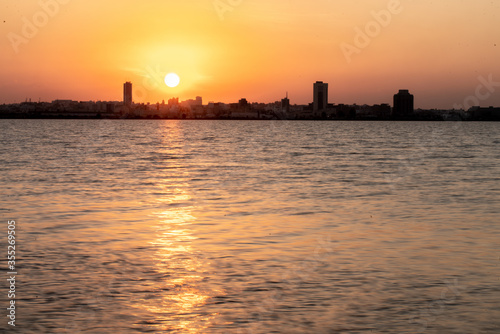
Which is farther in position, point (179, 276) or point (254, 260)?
point (254, 260)

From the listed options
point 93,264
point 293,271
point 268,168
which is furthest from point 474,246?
point 268,168

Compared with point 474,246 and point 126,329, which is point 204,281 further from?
point 474,246

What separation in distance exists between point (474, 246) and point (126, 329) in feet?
34.8

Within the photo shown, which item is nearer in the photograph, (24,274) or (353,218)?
(24,274)

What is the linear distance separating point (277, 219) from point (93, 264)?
8593 millimetres

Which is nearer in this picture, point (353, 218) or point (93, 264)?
point (93, 264)

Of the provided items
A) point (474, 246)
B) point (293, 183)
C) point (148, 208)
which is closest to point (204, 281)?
point (474, 246)

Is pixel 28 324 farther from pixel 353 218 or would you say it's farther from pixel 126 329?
pixel 353 218

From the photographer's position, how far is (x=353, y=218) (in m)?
24.0

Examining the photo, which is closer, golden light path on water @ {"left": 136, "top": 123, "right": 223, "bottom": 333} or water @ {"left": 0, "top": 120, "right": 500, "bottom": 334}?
golden light path on water @ {"left": 136, "top": 123, "right": 223, "bottom": 333}

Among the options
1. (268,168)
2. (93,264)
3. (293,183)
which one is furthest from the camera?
(268,168)

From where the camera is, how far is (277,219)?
23.4 meters

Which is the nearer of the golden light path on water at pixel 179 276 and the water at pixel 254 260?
the golden light path on water at pixel 179 276

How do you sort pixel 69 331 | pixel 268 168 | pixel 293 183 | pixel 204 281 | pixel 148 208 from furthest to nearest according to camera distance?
pixel 268 168
pixel 293 183
pixel 148 208
pixel 204 281
pixel 69 331
